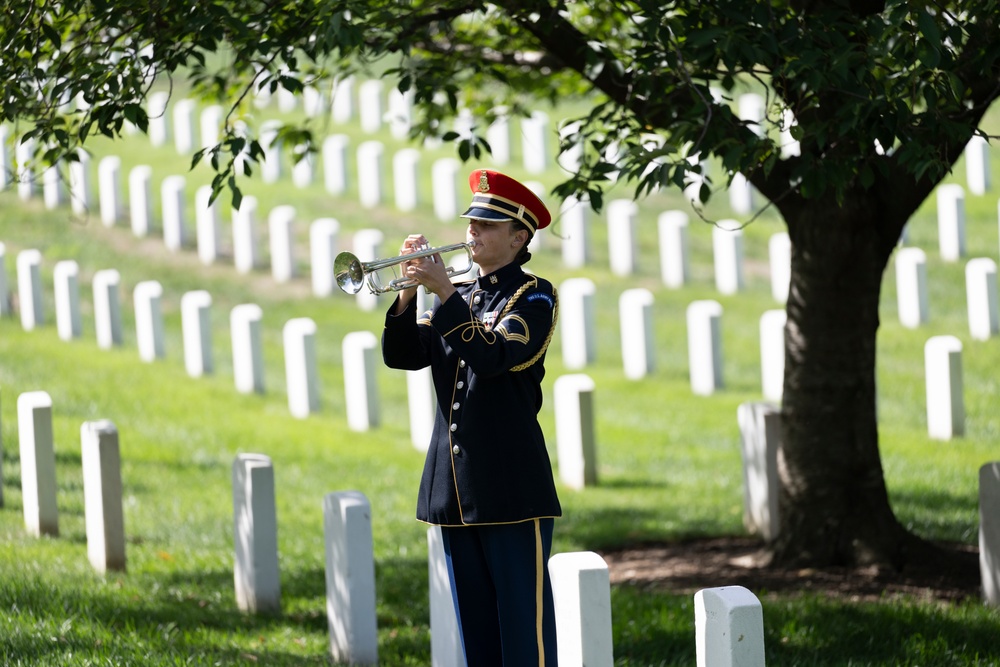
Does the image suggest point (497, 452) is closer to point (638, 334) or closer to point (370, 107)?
point (638, 334)

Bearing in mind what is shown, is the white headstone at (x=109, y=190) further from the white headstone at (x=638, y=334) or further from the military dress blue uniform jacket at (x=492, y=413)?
the military dress blue uniform jacket at (x=492, y=413)

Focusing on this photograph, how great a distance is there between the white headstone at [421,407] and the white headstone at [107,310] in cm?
434

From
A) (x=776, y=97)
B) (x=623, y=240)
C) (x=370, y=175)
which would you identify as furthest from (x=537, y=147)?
(x=776, y=97)

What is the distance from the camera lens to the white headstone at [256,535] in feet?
20.0

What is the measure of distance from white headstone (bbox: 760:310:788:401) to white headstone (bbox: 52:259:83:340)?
7.07m

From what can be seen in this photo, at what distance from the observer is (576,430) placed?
30.4 ft

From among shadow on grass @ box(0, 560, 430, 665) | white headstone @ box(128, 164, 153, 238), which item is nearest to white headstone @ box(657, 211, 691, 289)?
white headstone @ box(128, 164, 153, 238)

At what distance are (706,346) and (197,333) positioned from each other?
4.79m

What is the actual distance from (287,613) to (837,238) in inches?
126

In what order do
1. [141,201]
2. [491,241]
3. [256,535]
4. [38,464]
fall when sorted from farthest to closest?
[141,201] → [38,464] → [256,535] → [491,241]

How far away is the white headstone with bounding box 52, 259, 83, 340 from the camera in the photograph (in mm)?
13703

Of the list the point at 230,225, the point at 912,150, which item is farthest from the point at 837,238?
the point at 230,225

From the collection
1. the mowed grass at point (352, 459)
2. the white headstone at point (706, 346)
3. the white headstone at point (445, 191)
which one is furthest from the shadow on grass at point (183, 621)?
the white headstone at point (445, 191)

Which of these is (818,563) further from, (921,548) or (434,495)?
(434,495)
